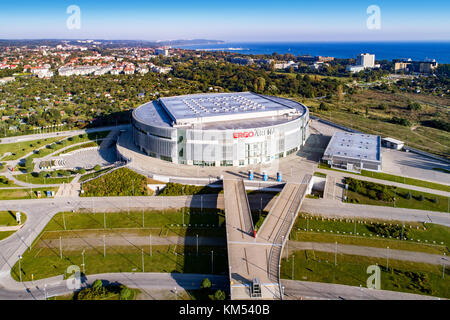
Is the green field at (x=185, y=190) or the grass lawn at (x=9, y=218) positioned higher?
the green field at (x=185, y=190)

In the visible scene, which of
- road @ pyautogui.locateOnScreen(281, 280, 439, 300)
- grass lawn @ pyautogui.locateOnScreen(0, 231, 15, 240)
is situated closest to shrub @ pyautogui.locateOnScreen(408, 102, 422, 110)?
road @ pyautogui.locateOnScreen(281, 280, 439, 300)

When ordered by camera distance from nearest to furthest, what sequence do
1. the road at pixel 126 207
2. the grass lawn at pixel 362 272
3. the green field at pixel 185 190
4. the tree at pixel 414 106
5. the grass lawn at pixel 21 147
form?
the grass lawn at pixel 362 272
the road at pixel 126 207
the green field at pixel 185 190
the grass lawn at pixel 21 147
the tree at pixel 414 106

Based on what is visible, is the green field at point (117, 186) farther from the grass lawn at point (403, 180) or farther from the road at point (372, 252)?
the grass lawn at point (403, 180)

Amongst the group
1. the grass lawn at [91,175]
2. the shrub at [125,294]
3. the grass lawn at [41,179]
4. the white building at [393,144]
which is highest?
the white building at [393,144]

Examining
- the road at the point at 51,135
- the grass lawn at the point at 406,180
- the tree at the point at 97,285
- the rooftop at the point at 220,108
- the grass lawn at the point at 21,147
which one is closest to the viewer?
the tree at the point at 97,285

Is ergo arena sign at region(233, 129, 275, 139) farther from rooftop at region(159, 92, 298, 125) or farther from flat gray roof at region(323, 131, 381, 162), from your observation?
flat gray roof at region(323, 131, 381, 162)

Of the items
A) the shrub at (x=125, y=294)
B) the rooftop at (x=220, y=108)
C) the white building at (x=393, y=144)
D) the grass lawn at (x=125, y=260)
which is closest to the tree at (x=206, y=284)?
the grass lawn at (x=125, y=260)

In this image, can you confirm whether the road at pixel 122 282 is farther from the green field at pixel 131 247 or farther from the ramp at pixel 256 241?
the ramp at pixel 256 241

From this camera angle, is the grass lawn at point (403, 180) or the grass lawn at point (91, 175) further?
the grass lawn at point (91, 175)
